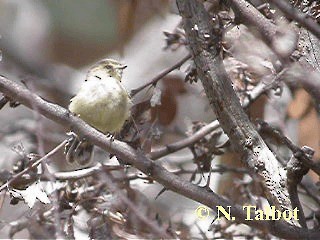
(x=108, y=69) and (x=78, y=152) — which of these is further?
(x=108, y=69)

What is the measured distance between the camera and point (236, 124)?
104 inches

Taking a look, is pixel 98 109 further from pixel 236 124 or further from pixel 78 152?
pixel 236 124

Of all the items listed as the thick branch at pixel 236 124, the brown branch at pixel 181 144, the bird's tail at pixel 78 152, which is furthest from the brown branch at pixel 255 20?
the bird's tail at pixel 78 152

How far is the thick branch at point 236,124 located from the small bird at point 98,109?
636 mm

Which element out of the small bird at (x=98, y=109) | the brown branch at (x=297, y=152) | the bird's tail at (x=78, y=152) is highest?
the brown branch at (x=297, y=152)

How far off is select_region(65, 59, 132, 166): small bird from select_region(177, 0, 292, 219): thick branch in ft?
2.09

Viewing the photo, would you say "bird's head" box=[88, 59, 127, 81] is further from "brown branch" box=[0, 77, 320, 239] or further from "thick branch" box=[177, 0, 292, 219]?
"brown branch" box=[0, 77, 320, 239]

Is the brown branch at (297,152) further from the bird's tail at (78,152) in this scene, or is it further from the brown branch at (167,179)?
the bird's tail at (78,152)

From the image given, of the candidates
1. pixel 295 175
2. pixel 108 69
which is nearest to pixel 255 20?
pixel 295 175

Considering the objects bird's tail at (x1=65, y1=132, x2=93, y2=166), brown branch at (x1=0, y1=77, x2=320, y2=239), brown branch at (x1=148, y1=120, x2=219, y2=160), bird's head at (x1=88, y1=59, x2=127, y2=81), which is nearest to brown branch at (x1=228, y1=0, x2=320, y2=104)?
brown branch at (x1=0, y1=77, x2=320, y2=239)

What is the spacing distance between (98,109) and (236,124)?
0.91 meters

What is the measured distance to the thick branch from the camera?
2615mm

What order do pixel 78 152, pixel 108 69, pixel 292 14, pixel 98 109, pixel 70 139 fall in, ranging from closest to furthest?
pixel 292 14
pixel 70 139
pixel 78 152
pixel 98 109
pixel 108 69

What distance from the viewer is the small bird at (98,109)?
3.24m
